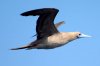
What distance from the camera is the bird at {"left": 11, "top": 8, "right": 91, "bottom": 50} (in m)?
16.9

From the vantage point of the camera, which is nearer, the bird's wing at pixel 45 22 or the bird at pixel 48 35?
the bird's wing at pixel 45 22

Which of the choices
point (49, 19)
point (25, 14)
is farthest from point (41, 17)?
point (25, 14)

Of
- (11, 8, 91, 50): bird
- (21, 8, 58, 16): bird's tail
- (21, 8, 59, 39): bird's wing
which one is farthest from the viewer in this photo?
(11, 8, 91, 50): bird

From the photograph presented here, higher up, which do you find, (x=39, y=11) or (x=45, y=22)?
(x=39, y=11)

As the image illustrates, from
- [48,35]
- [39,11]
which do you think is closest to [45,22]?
[48,35]

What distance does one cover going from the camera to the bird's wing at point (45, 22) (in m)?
16.6

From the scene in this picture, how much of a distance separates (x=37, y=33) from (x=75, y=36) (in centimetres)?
172

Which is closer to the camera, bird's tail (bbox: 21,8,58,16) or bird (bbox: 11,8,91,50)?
bird's tail (bbox: 21,8,58,16)

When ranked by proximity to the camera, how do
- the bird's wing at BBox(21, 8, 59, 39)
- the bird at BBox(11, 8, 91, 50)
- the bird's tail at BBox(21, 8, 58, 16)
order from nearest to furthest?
the bird's tail at BBox(21, 8, 58, 16) → the bird's wing at BBox(21, 8, 59, 39) → the bird at BBox(11, 8, 91, 50)

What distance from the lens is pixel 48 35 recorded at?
17.5 metres

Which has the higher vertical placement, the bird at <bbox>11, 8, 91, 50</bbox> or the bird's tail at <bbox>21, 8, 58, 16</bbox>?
the bird's tail at <bbox>21, 8, 58, 16</bbox>

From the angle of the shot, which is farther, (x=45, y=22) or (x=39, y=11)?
(x=45, y=22)

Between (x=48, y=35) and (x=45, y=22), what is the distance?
0.62 meters

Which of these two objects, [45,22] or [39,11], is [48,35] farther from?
[39,11]
